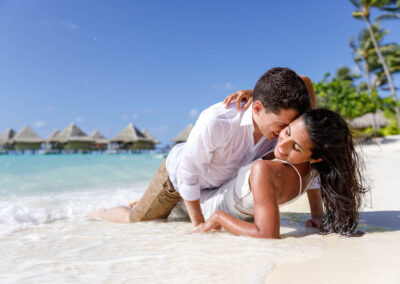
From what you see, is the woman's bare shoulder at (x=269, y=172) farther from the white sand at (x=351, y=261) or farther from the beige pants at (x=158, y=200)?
the beige pants at (x=158, y=200)

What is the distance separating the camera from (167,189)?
2.80 metres

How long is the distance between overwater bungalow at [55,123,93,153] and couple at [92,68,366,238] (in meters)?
33.1

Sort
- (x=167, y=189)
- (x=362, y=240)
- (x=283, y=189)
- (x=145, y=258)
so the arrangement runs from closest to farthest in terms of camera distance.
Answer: (x=145, y=258) < (x=362, y=240) < (x=283, y=189) < (x=167, y=189)

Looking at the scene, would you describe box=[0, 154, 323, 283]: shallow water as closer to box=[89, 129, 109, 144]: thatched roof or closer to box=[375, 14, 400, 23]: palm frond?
box=[375, 14, 400, 23]: palm frond

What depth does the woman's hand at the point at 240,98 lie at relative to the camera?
7.54ft

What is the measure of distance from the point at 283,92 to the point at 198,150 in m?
0.70

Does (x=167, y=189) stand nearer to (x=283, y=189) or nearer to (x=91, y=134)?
(x=283, y=189)

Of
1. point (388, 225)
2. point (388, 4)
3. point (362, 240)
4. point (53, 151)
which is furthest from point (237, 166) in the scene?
point (53, 151)

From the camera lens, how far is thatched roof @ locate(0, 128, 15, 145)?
108 ft

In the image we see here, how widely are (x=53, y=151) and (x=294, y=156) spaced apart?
124 feet

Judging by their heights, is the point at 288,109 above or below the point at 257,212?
above

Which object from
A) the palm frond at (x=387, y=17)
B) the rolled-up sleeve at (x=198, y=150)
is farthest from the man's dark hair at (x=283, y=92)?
the palm frond at (x=387, y=17)

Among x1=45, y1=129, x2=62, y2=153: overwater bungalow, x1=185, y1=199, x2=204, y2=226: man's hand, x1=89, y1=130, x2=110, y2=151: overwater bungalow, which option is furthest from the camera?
x1=89, y1=130, x2=110, y2=151: overwater bungalow

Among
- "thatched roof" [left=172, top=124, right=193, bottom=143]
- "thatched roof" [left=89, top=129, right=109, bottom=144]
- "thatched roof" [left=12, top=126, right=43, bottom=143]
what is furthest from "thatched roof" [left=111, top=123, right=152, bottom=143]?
"thatched roof" [left=12, top=126, right=43, bottom=143]
